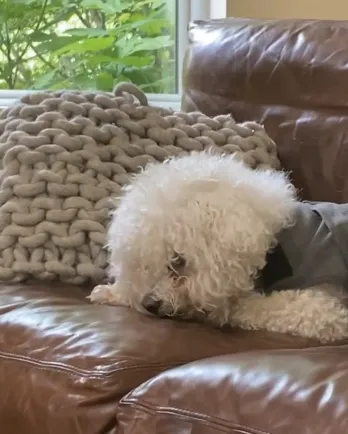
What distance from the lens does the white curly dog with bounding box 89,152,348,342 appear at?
1.64 m

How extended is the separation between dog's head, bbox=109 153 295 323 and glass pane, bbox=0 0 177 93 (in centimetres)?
139

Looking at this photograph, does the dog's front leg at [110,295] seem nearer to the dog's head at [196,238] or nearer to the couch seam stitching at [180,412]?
the dog's head at [196,238]

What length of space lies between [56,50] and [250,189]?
1.51 m

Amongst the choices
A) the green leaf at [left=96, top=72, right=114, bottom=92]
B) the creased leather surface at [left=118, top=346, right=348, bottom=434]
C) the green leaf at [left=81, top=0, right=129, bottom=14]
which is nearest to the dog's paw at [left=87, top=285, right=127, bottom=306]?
the creased leather surface at [left=118, top=346, right=348, bottom=434]

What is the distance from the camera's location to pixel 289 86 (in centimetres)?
214

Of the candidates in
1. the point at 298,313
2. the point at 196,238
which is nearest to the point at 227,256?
the point at 196,238

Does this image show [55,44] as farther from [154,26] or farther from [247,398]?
[247,398]

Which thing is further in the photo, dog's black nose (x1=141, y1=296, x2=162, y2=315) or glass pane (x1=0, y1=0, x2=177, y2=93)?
glass pane (x1=0, y1=0, x2=177, y2=93)

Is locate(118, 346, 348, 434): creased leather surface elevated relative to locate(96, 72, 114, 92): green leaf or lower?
elevated

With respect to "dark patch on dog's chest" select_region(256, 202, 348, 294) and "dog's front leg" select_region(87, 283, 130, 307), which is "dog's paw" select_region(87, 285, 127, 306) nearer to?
"dog's front leg" select_region(87, 283, 130, 307)

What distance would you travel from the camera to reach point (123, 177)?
6.45 ft

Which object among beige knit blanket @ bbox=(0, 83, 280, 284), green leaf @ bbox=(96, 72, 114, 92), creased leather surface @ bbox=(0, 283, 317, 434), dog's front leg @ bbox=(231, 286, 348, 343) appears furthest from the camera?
green leaf @ bbox=(96, 72, 114, 92)

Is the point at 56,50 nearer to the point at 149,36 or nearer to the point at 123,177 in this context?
the point at 149,36

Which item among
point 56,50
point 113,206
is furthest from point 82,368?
point 56,50
